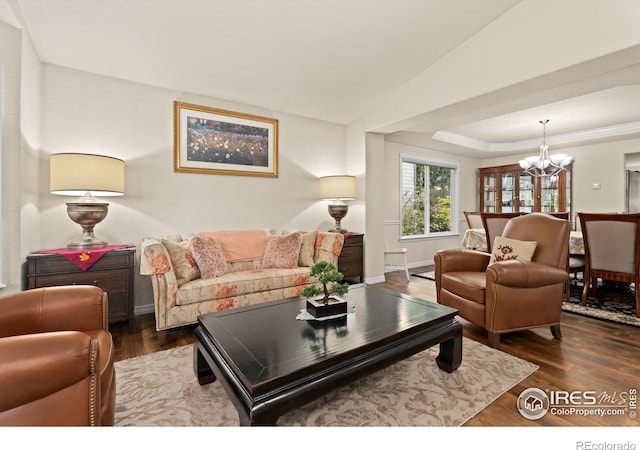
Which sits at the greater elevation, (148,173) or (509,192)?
(509,192)

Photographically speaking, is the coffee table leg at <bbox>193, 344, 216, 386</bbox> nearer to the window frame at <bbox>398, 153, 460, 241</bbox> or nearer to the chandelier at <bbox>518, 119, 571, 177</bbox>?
the window frame at <bbox>398, 153, 460, 241</bbox>

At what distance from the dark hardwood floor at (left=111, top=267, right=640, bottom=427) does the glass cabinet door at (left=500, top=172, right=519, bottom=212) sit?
3.99 m

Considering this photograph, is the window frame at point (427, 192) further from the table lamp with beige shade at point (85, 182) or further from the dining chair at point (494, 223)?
the table lamp with beige shade at point (85, 182)

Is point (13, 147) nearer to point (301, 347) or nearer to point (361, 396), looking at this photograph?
point (301, 347)

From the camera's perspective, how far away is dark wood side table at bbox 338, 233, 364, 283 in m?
3.95

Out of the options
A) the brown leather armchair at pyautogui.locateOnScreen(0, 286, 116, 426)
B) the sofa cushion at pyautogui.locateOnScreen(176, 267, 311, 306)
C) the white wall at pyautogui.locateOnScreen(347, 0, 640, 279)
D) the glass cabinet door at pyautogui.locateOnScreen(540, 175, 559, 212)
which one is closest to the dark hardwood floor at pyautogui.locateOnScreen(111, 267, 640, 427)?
the sofa cushion at pyautogui.locateOnScreen(176, 267, 311, 306)

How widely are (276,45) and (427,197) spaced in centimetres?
419

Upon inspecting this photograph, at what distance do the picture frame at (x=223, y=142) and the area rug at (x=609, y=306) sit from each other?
373 centimetres

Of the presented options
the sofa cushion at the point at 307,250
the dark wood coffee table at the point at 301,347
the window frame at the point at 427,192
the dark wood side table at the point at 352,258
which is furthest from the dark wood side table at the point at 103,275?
the window frame at the point at 427,192

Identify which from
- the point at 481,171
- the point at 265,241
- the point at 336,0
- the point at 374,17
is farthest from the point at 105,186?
the point at 481,171

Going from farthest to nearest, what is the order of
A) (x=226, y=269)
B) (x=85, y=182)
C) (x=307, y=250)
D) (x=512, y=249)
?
1. (x=307, y=250)
2. (x=226, y=269)
3. (x=512, y=249)
4. (x=85, y=182)

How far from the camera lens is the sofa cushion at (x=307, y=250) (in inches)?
135

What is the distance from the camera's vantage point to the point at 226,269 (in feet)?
9.64

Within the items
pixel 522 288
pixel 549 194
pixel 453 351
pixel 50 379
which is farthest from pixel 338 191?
pixel 549 194
